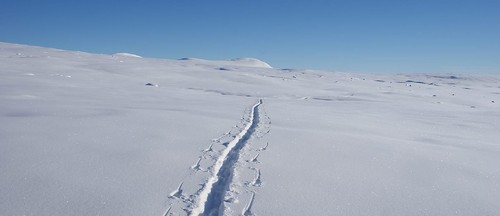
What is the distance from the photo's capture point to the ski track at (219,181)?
4.61 meters

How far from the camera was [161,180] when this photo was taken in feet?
17.4

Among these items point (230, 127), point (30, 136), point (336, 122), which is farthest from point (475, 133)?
point (30, 136)

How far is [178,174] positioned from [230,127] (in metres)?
3.94

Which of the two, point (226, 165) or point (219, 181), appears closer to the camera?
point (219, 181)

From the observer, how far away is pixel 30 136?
680 cm

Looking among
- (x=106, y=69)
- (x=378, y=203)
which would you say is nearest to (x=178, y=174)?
(x=378, y=203)

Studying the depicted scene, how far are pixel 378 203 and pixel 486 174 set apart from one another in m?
2.67

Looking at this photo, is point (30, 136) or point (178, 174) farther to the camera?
point (30, 136)

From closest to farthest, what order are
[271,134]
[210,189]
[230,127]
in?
1. [210,189]
2. [271,134]
3. [230,127]

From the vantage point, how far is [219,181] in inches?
218

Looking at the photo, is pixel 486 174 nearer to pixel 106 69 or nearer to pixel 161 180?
pixel 161 180

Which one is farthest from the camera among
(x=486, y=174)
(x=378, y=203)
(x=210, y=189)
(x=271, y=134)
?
(x=271, y=134)

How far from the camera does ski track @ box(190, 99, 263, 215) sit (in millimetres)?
4607

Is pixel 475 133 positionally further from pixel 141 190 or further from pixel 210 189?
pixel 141 190
